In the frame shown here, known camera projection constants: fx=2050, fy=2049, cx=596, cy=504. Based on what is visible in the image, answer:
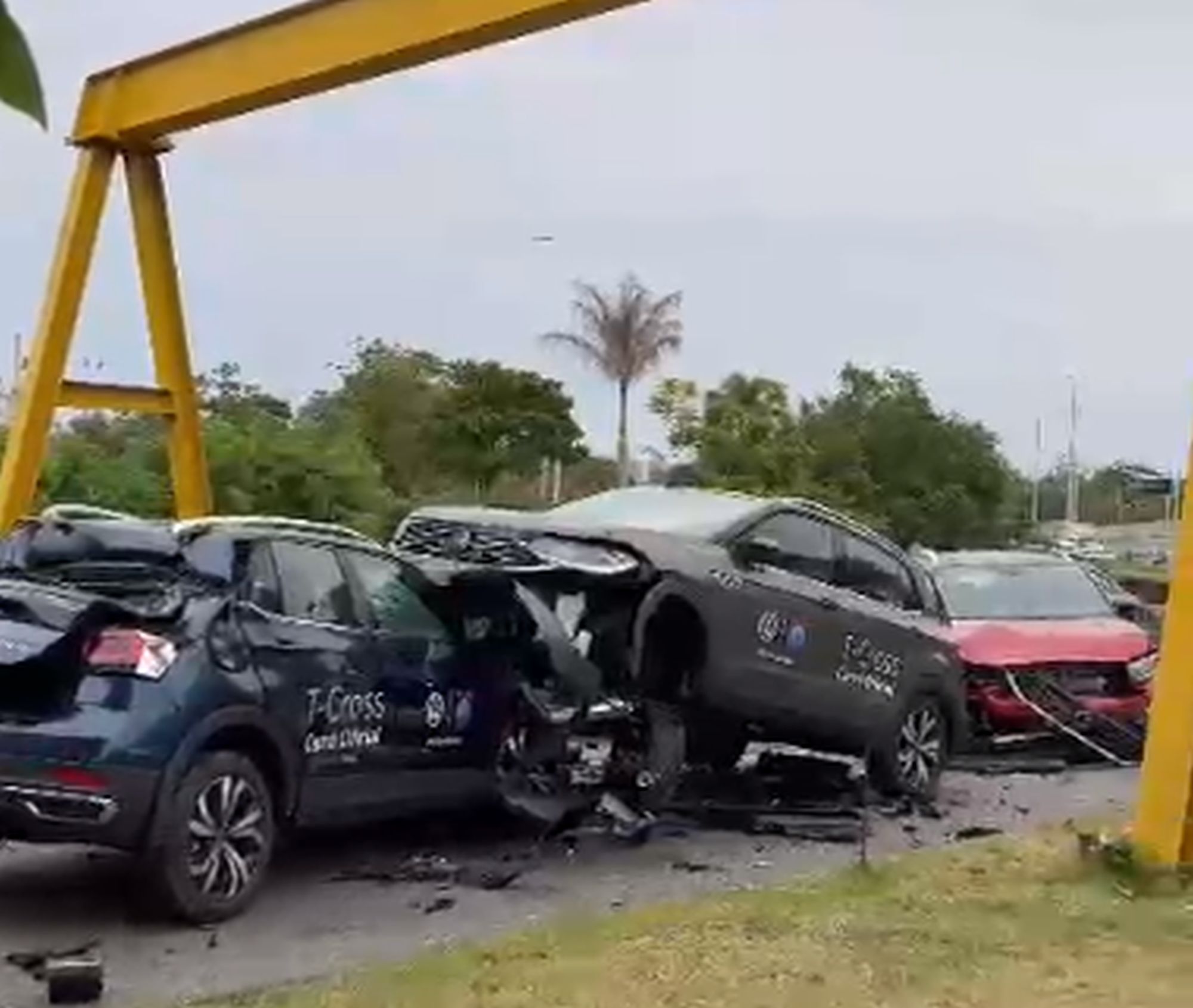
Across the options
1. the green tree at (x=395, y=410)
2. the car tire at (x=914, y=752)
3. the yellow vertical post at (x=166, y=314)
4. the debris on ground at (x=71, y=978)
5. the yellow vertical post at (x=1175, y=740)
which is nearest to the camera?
the debris on ground at (x=71, y=978)

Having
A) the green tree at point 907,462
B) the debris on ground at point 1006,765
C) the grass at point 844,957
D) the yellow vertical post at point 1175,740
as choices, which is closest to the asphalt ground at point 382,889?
the grass at point 844,957

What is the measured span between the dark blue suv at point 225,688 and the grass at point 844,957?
1.30m

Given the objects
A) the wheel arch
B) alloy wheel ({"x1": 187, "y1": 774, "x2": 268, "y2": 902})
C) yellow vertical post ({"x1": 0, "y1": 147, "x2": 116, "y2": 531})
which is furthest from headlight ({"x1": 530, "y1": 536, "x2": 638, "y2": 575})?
yellow vertical post ({"x1": 0, "y1": 147, "x2": 116, "y2": 531})

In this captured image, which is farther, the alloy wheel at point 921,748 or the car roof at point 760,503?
the alloy wheel at point 921,748

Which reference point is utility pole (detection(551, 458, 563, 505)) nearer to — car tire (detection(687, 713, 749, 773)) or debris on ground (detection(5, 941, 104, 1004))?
car tire (detection(687, 713, 749, 773))

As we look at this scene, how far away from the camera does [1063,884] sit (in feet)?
26.2

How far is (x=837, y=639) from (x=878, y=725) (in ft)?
2.36

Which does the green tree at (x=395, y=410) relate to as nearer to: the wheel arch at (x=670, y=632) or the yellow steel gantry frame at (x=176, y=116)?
the yellow steel gantry frame at (x=176, y=116)

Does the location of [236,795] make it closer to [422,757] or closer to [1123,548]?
[422,757]

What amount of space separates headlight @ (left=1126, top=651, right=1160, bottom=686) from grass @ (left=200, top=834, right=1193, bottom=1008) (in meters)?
6.88

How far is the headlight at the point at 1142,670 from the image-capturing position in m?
14.8

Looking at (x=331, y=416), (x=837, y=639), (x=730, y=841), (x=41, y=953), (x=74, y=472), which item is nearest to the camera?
(x=41, y=953)

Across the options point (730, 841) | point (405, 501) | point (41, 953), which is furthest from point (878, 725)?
point (405, 501)

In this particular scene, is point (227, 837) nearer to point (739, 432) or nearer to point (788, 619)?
point (788, 619)
